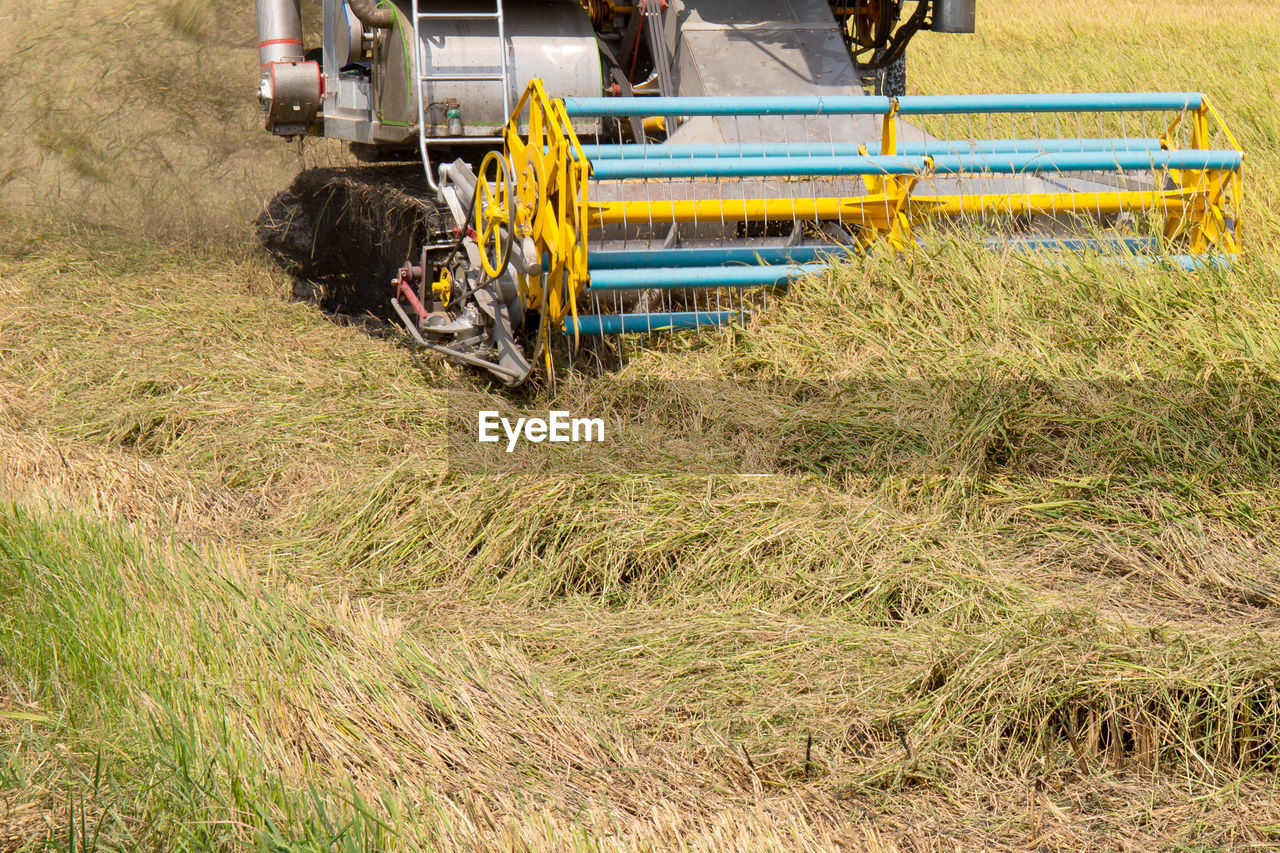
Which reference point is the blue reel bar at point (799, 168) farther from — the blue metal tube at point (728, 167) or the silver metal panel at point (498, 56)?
the silver metal panel at point (498, 56)

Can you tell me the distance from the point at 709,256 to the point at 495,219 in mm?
803

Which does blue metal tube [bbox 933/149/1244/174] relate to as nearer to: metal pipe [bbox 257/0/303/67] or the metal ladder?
the metal ladder

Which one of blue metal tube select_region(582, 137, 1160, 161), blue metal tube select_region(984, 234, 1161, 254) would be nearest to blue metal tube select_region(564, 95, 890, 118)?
blue metal tube select_region(582, 137, 1160, 161)

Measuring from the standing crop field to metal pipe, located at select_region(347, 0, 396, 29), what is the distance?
1.41m

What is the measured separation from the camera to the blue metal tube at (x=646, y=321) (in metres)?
4.40

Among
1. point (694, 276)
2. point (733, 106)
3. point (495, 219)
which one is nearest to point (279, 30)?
point (495, 219)

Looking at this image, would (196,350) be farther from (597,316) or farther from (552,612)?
(552,612)

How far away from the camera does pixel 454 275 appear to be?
5.01 m

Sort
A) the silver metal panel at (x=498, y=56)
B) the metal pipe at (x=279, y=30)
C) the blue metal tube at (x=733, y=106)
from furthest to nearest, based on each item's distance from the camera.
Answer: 1. the metal pipe at (x=279, y=30)
2. the silver metal panel at (x=498, y=56)
3. the blue metal tube at (x=733, y=106)

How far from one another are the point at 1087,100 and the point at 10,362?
4511 mm

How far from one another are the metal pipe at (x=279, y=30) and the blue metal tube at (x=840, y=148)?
255 cm

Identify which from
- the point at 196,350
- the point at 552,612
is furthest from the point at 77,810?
the point at 196,350

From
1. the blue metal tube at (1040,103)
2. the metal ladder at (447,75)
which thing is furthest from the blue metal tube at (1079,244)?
the metal ladder at (447,75)

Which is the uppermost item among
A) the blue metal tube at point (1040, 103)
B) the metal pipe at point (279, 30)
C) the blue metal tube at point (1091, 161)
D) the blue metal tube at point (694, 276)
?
the metal pipe at point (279, 30)
